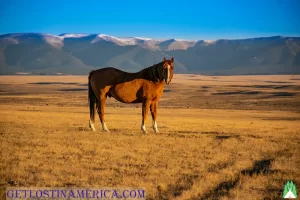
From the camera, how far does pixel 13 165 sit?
28.7 ft

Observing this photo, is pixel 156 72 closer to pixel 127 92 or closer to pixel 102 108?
pixel 127 92

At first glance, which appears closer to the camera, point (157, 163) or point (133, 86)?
point (157, 163)

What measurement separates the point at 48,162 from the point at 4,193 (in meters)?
2.38

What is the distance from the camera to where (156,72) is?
1452cm

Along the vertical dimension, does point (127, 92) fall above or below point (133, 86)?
below

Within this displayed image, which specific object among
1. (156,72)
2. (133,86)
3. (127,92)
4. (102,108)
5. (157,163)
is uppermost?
(156,72)

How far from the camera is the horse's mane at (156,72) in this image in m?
Result: 14.3

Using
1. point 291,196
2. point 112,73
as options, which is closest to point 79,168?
point 291,196

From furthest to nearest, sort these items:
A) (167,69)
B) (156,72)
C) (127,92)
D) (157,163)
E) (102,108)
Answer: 1. (102,108)
2. (127,92)
3. (156,72)
4. (167,69)
5. (157,163)

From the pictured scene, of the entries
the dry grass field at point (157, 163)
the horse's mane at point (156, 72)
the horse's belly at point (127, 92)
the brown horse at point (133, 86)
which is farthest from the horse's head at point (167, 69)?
the dry grass field at point (157, 163)

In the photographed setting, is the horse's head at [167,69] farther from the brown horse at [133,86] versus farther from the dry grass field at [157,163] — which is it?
the dry grass field at [157,163]

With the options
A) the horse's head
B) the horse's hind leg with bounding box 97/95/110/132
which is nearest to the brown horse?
the horse's hind leg with bounding box 97/95/110/132

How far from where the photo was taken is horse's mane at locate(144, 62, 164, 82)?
14.3 metres

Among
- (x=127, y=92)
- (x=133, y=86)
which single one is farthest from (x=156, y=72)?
(x=127, y=92)
